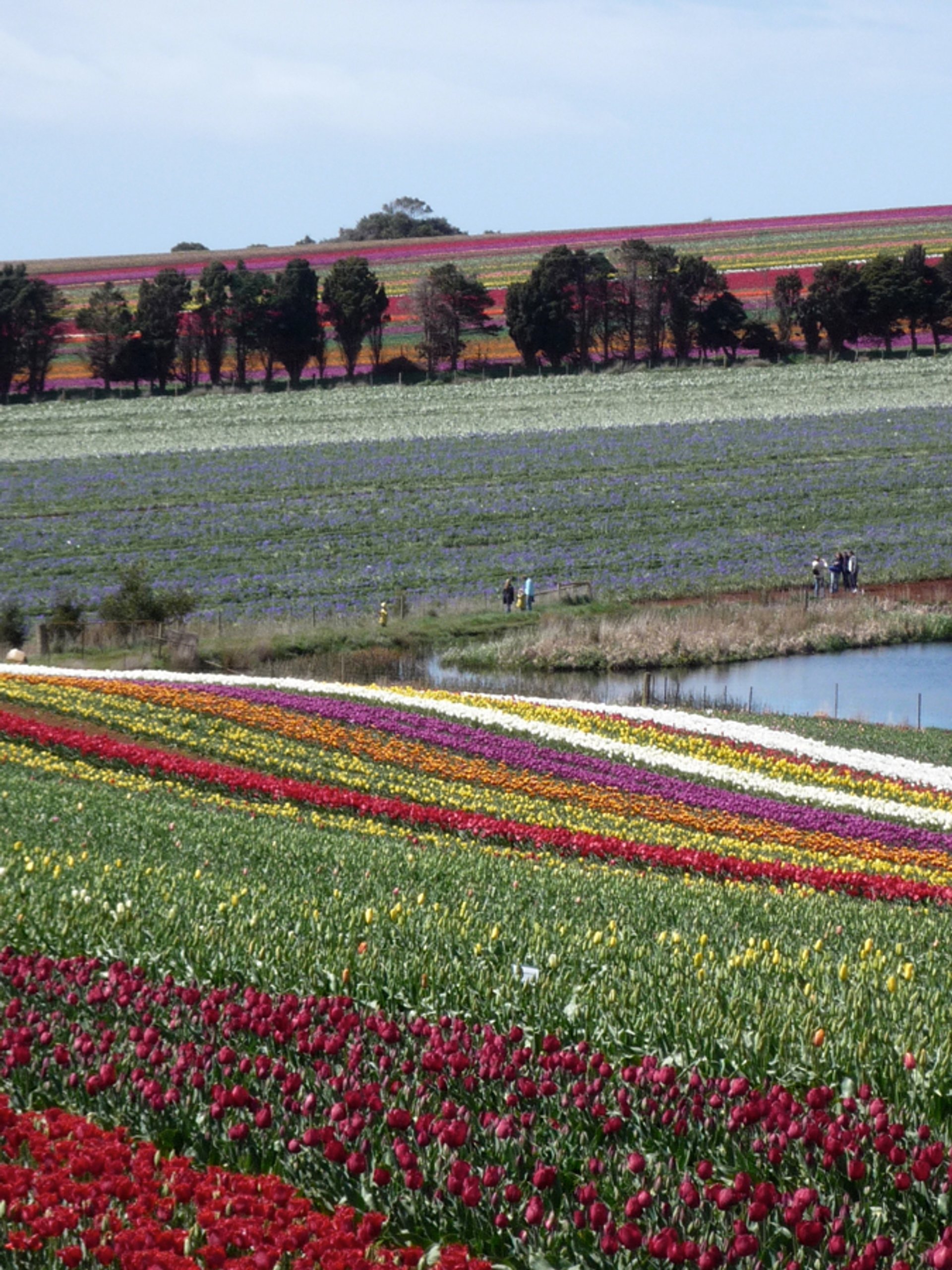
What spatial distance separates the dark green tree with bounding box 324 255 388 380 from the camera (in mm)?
100438

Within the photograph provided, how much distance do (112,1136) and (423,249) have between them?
428ft

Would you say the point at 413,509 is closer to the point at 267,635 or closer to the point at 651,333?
the point at 267,635

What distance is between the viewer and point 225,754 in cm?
2270

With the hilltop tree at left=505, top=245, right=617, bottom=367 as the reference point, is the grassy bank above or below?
below

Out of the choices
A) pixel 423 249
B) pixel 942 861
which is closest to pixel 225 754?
pixel 942 861

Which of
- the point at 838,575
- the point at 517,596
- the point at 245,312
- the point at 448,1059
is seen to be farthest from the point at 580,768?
the point at 245,312

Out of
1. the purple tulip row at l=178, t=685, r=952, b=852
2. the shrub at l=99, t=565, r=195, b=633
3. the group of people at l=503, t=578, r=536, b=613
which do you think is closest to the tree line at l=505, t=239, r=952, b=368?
the group of people at l=503, t=578, r=536, b=613

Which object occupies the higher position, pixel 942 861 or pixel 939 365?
pixel 939 365

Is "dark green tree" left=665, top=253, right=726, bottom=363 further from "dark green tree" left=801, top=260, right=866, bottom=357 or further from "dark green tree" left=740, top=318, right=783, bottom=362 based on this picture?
"dark green tree" left=801, top=260, right=866, bottom=357

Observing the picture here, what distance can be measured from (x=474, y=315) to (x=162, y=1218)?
327ft

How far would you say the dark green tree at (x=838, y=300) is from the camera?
9531 centimetres

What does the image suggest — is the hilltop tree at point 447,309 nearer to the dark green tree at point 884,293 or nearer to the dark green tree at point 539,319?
the dark green tree at point 539,319

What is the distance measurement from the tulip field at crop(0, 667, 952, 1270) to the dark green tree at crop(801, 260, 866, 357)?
87.4 metres

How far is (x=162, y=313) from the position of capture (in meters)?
97.9
